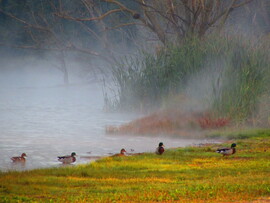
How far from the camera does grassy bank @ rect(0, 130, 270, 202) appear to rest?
1017 cm

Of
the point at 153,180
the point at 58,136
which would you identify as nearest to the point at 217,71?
the point at 58,136

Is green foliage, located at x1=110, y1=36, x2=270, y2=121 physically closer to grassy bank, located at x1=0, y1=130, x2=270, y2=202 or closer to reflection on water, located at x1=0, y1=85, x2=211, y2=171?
reflection on water, located at x1=0, y1=85, x2=211, y2=171

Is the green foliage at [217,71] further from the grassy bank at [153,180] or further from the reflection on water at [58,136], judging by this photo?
the grassy bank at [153,180]

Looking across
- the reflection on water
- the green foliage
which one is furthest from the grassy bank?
the green foliage

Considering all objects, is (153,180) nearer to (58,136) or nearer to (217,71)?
(58,136)

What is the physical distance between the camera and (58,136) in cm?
2223

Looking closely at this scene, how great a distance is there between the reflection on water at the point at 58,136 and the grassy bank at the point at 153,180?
1.84 metres

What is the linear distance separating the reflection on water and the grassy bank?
184 centimetres

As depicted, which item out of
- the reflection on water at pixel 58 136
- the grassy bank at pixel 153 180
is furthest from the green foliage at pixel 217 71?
the grassy bank at pixel 153 180

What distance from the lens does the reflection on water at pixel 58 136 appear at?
17.2 meters

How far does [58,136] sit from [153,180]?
10.7m

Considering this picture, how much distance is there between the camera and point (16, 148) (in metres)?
18.6

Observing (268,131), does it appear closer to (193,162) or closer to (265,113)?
(265,113)

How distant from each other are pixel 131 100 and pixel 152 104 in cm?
146
